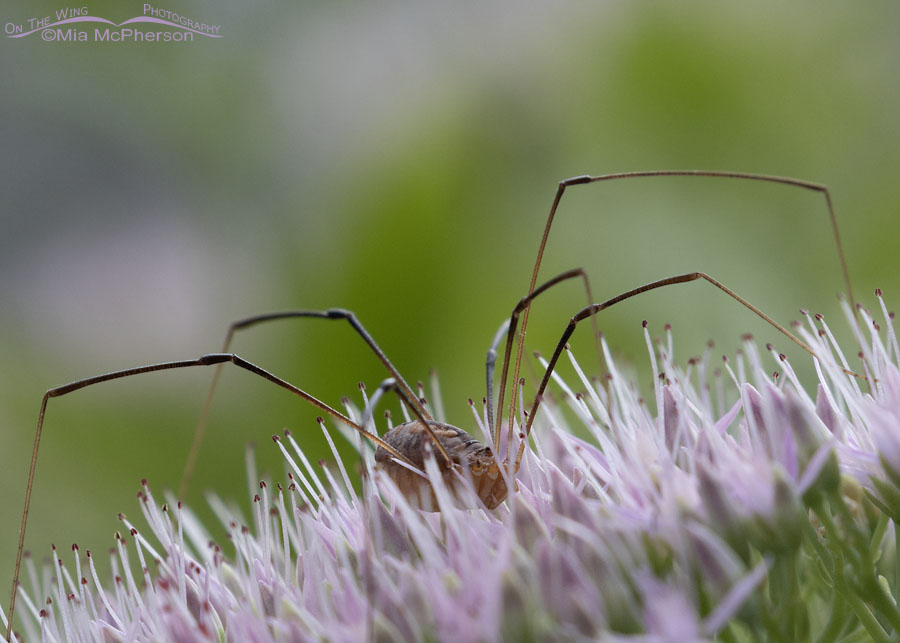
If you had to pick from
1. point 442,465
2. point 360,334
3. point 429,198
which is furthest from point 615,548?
point 429,198

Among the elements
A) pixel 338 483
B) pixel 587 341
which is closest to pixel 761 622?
pixel 338 483

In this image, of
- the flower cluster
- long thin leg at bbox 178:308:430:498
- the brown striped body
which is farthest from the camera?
long thin leg at bbox 178:308:430:498

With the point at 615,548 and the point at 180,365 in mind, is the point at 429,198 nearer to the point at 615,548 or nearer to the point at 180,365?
the point at 180,365

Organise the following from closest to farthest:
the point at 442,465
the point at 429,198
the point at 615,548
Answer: the point at 615,548, the point at 442,465, the point at 429,198

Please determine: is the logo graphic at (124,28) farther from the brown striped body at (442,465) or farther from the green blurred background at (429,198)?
the brown striped body at (442,465)

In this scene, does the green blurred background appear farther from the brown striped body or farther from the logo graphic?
the brown striped body

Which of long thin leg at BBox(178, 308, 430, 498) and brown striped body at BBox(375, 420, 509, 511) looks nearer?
brown striped body at BBox(375, 420, 509, 511)

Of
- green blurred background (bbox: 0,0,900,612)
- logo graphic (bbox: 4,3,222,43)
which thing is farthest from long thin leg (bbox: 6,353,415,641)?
logo graphic (bbox: 4,3,222,43)
